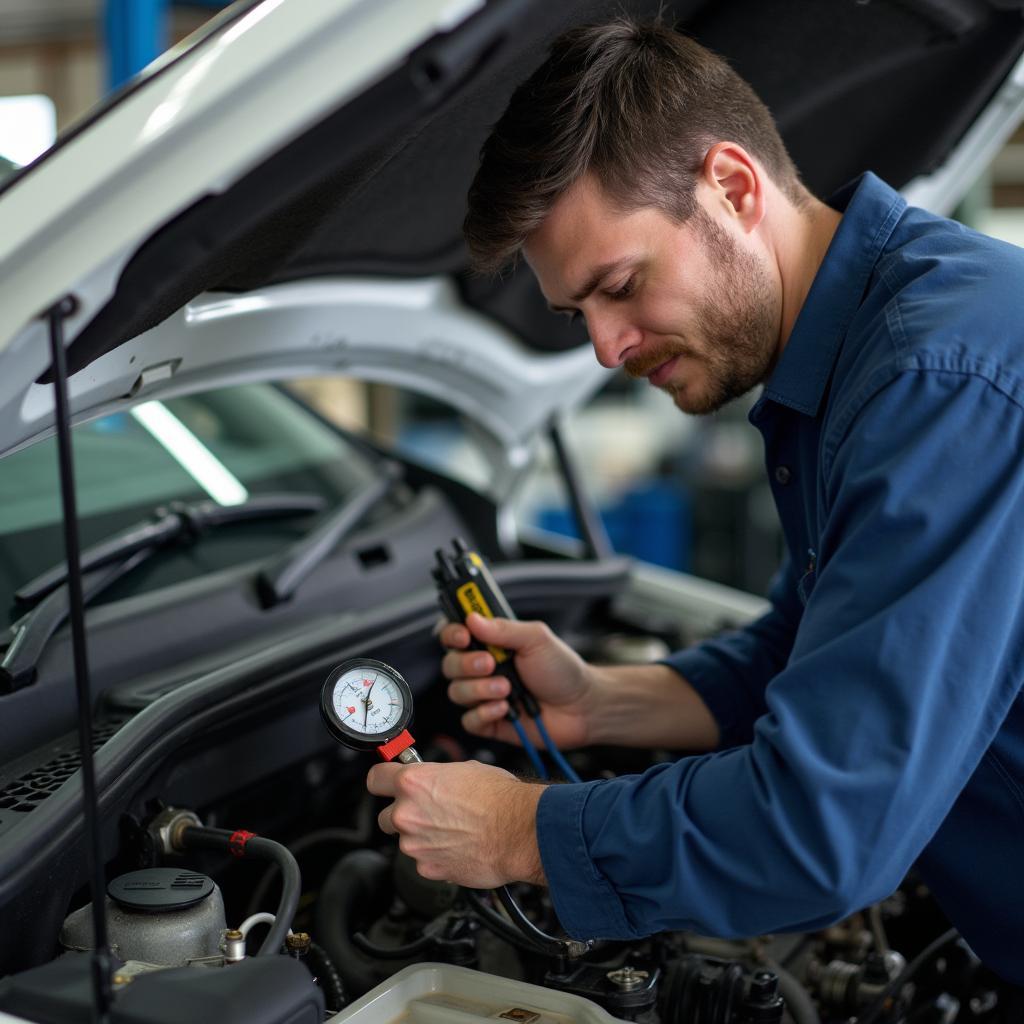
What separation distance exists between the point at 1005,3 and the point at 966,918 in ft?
3.71

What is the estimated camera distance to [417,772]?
1.12m

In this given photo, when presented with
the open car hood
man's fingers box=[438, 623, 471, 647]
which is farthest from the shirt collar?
man's fingers box=[438, 623, 471, 647]

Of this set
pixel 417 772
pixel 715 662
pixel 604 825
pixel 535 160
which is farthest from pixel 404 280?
pixel 604 825

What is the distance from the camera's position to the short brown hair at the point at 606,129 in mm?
1177

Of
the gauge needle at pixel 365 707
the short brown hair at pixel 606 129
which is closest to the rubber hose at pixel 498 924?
the gauge needle at pixel 365 707

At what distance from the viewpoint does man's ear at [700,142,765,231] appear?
3.99 feet

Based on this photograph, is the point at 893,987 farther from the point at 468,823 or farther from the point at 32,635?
the point at 32,635

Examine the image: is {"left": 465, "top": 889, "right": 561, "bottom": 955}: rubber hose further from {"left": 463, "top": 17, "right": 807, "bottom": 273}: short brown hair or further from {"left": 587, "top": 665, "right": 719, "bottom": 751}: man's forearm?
{"left": 463, "top": 17, "right": 807, "bottom": 273}: short brown hair

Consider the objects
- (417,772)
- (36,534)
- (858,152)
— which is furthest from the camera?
(858,152)

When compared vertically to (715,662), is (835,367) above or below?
above

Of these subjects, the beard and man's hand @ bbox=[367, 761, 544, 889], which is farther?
the beard

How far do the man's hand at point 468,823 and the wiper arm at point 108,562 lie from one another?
0.45m

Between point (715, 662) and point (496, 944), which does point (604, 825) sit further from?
Result: point (715, 662)

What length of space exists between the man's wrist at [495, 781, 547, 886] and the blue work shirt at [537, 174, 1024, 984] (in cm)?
2
